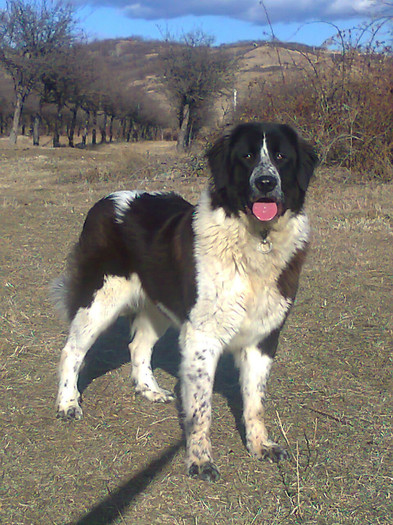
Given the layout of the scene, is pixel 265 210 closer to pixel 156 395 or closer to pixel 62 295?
pixel 156 395

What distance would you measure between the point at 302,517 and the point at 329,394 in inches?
54.8

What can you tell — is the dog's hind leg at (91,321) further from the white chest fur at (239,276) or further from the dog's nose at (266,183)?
the dog's nose at (266,183)

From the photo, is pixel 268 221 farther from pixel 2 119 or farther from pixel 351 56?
pixel 2 119

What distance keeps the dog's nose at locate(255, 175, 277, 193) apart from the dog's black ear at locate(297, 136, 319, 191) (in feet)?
1.06

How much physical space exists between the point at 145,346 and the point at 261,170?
5.54ft

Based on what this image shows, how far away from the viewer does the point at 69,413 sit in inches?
144

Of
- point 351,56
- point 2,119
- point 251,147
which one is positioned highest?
point 351,56

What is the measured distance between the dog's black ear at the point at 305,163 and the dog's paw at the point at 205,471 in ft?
5.12

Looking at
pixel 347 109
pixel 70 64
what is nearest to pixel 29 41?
pixel 70 64

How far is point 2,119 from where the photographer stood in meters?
58.6

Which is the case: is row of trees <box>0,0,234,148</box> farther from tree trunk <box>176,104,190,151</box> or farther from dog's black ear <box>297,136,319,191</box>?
dog's black ear <box>297,136,319,191</box>

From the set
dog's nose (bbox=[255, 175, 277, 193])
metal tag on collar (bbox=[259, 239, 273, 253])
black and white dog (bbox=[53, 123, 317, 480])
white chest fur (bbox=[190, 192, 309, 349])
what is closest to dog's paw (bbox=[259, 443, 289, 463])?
black and white dog (bbox=[53, 123, 317, 480])

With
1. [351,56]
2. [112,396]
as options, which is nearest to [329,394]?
[112,396]

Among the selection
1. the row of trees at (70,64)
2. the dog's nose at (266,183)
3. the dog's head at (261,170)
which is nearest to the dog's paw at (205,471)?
the dog's head at (261,170)
